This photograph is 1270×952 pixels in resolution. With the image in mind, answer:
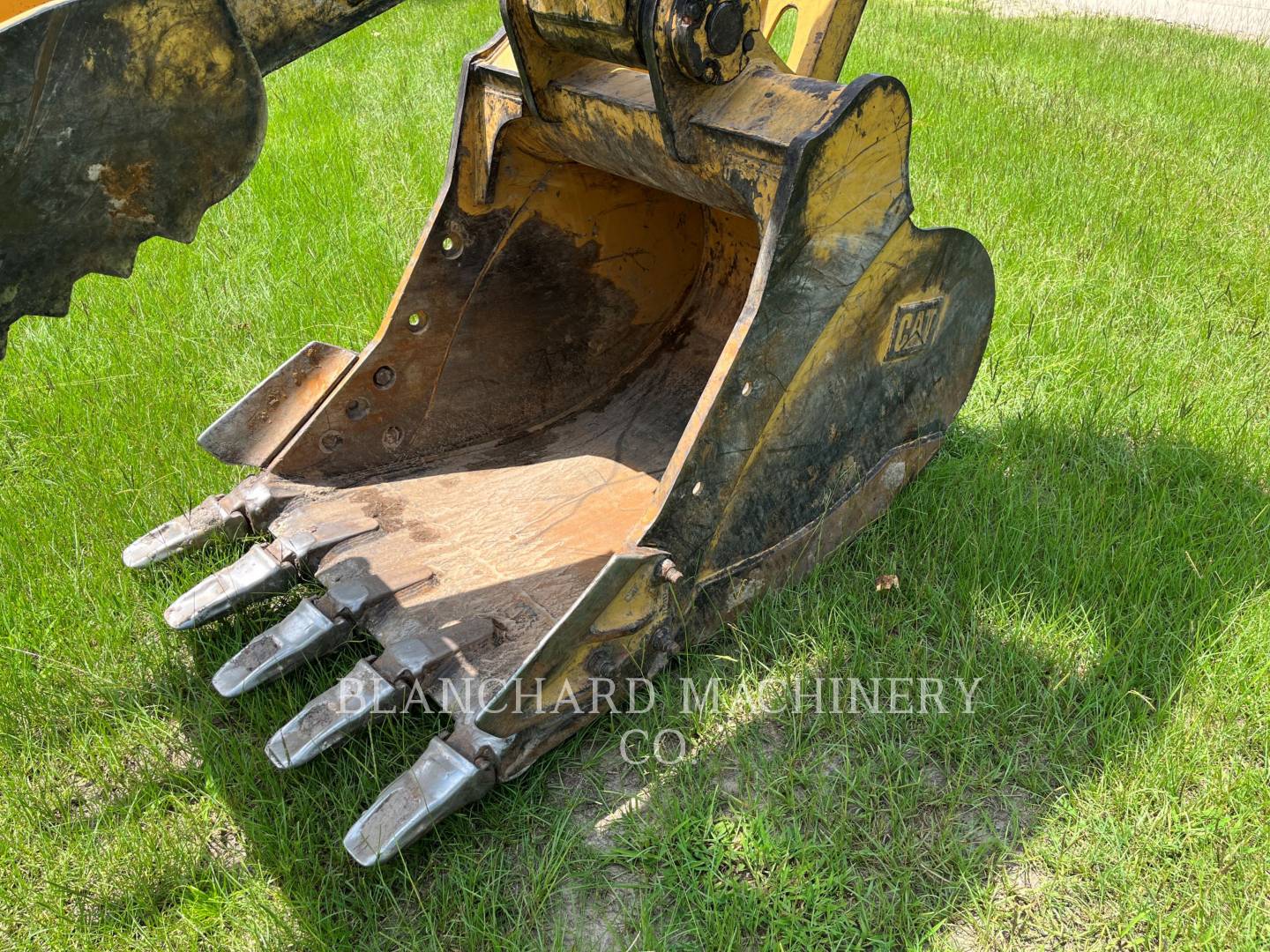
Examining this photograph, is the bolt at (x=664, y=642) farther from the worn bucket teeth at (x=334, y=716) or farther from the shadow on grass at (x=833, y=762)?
the worn bucket teeth at (x=334, y=716)

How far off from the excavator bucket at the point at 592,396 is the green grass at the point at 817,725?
0.13m

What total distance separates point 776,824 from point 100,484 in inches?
80.1

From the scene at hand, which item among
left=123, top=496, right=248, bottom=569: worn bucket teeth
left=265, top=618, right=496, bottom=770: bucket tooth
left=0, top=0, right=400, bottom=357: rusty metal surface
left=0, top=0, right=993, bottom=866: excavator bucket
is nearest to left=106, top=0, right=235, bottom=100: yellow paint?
left=0, top=0, right=400, bottom=357: rusty metal surface

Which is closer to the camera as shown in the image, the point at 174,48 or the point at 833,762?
the point at 174,48

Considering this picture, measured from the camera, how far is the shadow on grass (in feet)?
6.02

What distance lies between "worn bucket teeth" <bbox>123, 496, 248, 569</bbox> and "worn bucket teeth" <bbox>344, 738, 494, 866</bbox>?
92 centimetres

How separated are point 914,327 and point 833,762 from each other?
99cm

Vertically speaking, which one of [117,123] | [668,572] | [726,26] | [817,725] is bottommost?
[817,725]

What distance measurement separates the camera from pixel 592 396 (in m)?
3.11

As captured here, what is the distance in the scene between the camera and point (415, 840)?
6.06 feet

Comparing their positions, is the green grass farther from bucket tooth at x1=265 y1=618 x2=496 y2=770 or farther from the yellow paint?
the yellow paint

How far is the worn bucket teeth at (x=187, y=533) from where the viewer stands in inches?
97.8

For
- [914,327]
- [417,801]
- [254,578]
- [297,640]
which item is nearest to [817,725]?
[417,801]

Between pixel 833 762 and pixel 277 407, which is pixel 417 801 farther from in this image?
pixel 277 407
